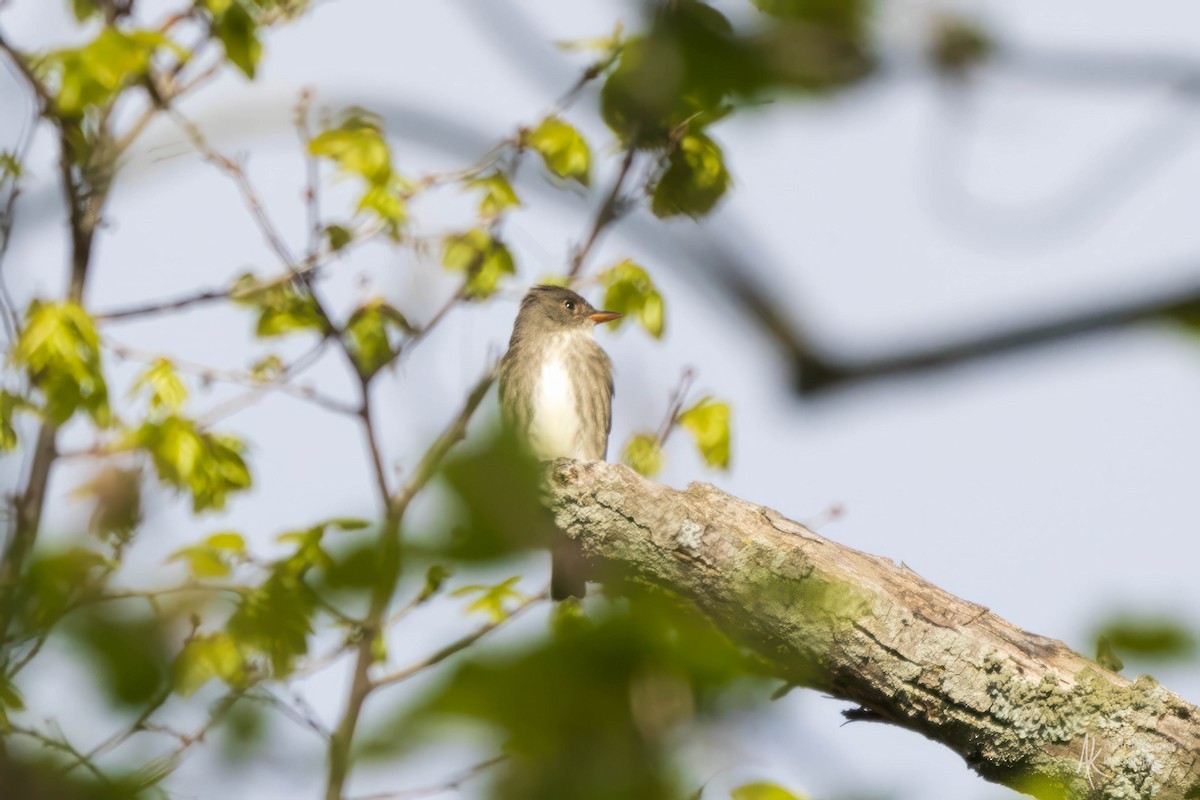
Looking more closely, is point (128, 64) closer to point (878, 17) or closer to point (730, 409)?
point (730, 409)

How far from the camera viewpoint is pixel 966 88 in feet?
3.23

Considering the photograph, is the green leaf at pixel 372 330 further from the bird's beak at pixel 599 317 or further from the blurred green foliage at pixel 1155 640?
the blurred green foliage at pixel 1155 640

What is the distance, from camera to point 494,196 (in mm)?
5637

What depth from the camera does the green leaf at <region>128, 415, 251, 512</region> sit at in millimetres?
4945

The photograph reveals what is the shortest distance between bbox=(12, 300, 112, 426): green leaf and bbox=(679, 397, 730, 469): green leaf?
2306 mm

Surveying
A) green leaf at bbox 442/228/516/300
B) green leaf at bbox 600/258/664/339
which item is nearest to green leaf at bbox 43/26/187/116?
green leaf at bbox 442/228/516/300

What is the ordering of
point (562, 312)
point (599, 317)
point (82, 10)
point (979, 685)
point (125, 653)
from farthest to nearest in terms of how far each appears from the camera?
point (562, 312)
point (599, 317)
point (82, 10)
point (979, 685)
point (125, 653)

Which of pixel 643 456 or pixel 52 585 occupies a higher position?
pixel 643 456

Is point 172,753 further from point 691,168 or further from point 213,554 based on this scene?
point 213,554

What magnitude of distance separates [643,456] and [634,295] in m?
0.84

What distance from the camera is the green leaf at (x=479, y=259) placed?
18.1 feet

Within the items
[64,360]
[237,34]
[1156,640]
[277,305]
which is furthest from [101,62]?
[1156,640]

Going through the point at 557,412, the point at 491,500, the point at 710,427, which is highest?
the point at 710,427

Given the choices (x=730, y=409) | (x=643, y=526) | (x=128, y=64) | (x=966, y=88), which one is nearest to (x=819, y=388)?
(x=966, y=88)
